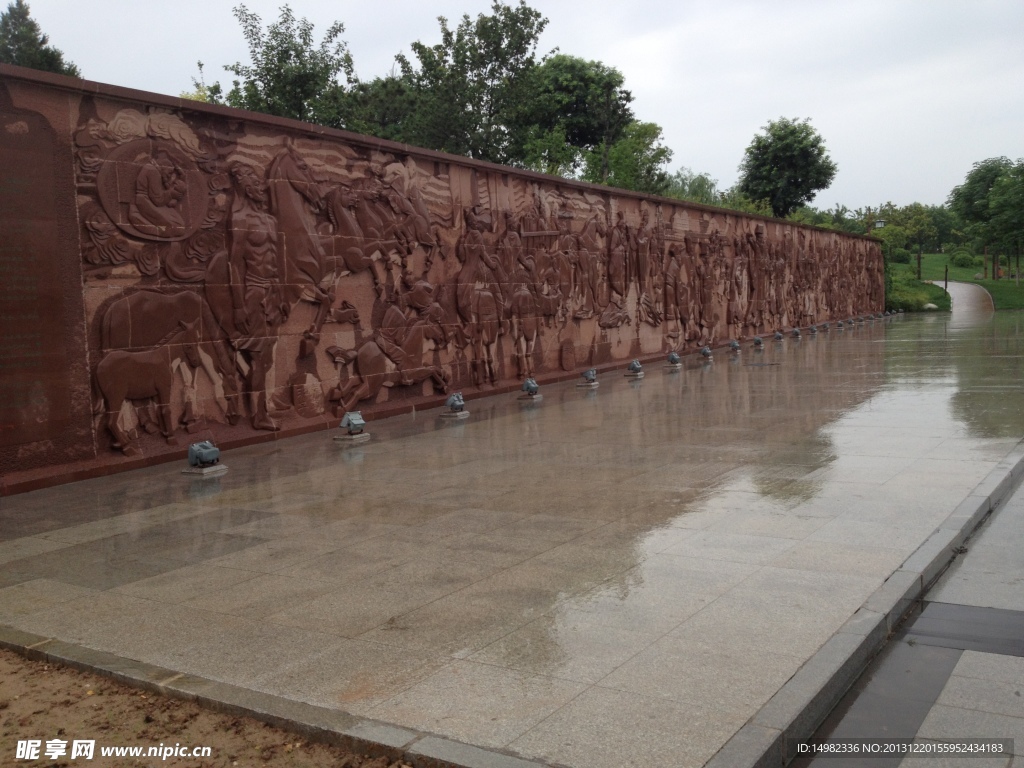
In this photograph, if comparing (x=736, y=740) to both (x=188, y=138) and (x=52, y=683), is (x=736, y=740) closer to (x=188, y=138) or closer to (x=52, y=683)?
(x=52, y=683)

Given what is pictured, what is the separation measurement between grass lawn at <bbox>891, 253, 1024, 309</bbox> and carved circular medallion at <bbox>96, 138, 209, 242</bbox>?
3924 centimetres

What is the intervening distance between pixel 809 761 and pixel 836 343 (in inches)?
790

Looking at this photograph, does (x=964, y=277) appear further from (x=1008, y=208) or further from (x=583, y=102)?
(x=583, y=102)

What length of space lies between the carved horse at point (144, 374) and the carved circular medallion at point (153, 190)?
912 millimetres

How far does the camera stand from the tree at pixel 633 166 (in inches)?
1304

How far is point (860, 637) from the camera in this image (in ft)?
11.9

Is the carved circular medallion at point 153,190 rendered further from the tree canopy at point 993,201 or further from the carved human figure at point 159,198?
the tree canopy at point 993,201

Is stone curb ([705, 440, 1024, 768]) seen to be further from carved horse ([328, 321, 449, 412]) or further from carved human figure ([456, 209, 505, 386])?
carved human figure ([456, 209, 505, 386])

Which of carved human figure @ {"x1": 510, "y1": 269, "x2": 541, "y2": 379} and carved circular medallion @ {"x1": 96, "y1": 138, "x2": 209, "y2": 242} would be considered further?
carved human figure @ {"x1": 510, "y1": 269, "x2": 541, "y2": 379}

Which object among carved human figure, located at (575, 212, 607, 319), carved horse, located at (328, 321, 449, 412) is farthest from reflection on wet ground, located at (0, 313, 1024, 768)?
carved human figure, located at (575, 212, 607, 319)

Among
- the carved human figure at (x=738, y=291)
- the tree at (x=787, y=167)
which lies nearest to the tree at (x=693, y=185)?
the tree at (x=787, y=167)

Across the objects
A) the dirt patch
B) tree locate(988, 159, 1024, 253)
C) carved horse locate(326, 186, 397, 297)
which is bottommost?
the dirt patch

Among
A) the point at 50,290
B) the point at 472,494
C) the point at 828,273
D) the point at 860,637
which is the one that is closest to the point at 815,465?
the point at 472,494

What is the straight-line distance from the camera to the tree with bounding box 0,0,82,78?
2816cm
